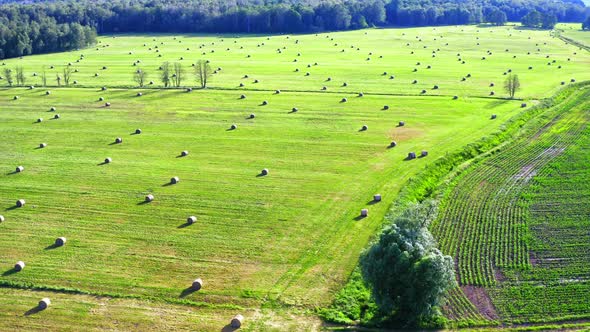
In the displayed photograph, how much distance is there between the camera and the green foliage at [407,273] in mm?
26922

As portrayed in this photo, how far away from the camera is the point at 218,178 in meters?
47.4

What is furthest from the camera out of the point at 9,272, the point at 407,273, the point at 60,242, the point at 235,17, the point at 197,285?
the point at 235,17

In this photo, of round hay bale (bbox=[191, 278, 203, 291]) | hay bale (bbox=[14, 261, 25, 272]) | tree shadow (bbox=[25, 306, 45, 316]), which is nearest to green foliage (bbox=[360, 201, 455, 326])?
round hay bale (bbox=[191, 278, 203, 291])

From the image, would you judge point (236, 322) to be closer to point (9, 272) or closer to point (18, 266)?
point (18, 266)

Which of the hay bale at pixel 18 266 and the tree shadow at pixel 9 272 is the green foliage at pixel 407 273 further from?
the tree shadow at pixel 9 272

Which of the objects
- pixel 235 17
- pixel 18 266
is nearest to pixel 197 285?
pixel 18 266

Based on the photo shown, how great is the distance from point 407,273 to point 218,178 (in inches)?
923

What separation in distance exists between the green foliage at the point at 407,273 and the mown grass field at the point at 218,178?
346 centimetres

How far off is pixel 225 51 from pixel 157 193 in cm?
8970

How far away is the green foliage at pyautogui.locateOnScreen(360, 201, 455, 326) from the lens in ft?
88.3

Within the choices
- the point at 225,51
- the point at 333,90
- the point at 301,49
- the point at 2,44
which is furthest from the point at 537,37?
the point at 2,44

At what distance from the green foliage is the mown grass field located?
346 centimetres

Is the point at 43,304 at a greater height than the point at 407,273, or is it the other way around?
the point at 407,273

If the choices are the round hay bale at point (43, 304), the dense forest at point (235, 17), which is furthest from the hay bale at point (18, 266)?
the dense forest at point (235, 17)
